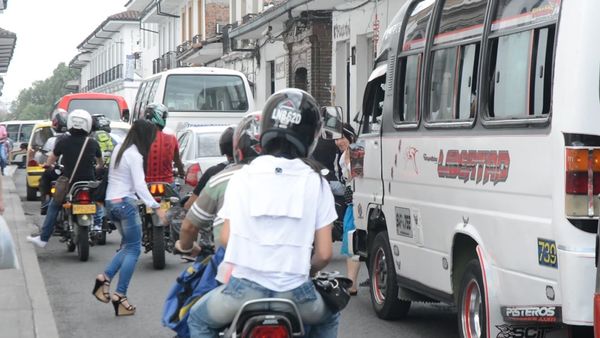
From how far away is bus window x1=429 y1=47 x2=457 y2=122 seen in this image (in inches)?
326

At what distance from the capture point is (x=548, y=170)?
6.50 meters

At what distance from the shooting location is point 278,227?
4.87 meters

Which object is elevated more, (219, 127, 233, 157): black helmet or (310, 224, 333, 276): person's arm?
(219, 127, 233, 157): black helmet

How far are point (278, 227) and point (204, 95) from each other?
2059cm

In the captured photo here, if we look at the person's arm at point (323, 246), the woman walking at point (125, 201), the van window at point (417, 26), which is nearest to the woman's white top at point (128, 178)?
the woman walking at point (125, 201)

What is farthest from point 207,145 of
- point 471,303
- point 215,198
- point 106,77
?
point 106,77

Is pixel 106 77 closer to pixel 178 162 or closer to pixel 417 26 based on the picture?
pixel 178 162

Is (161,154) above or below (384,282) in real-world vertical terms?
above

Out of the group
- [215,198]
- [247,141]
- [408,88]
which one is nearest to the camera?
[215,198]

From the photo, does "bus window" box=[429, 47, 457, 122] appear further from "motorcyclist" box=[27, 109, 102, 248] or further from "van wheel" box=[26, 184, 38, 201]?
"van wheel" box=[26, 184, 38, 201]

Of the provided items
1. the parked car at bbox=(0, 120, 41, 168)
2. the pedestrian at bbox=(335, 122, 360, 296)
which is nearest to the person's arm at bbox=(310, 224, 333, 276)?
the pedestrian at bbox=(335, 122, 360, 296)

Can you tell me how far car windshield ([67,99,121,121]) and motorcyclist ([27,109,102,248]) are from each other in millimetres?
16653

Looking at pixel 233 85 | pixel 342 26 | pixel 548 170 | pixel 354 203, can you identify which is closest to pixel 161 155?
pixel 354 203

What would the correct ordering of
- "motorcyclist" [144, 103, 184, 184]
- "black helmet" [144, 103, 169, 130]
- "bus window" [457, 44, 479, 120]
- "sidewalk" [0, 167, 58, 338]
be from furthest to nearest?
"motorcyclist" [144, 103, 184, 184], "black helmet" [144, 103, 169, 130], "sidewalk" [0, 167, 58, 338], "bus window" [457, 44, 479, 120]
